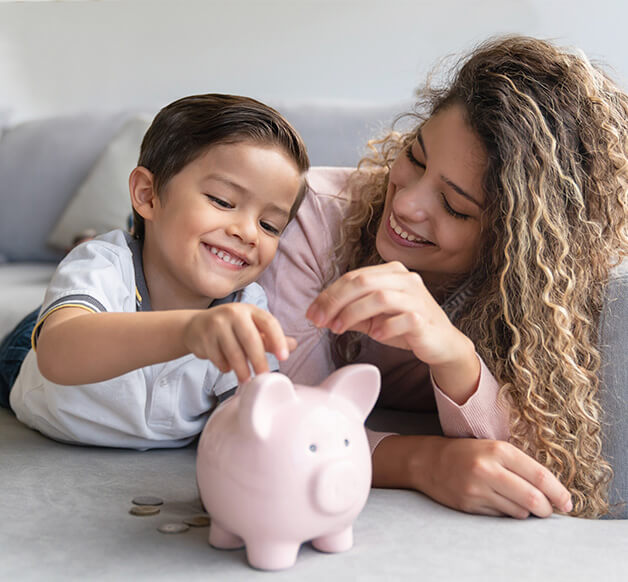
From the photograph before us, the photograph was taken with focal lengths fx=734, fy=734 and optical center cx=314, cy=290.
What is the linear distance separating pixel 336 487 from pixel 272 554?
88 mm

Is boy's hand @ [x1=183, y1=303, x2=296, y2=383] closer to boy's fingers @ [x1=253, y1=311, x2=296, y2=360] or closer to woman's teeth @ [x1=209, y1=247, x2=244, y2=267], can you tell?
boy's fingers @ [x1=253, y1=311, x2=296, y2=360]

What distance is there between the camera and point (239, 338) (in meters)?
0.68

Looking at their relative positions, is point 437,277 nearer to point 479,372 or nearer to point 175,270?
point 479,372

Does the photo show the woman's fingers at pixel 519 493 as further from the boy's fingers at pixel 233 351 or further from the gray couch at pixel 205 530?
the boy's fingers at pixel 233 351

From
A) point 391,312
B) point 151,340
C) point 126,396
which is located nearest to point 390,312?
point 391,312

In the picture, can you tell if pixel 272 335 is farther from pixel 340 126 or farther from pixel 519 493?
pixel 340 126

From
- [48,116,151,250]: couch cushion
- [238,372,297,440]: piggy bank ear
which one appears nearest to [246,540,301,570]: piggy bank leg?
[238,372,297,440]: piggy bank ear

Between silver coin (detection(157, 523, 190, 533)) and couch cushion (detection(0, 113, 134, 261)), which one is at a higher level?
silver coin (detection(157, 523, 190, 533))

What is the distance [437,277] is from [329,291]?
52 centimetres

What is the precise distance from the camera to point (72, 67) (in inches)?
104

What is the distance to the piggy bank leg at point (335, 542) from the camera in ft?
2.34

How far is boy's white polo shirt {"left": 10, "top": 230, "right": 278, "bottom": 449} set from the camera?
1.04 meters

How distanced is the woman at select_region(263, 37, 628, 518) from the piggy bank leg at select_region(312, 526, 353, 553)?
19 centimetres

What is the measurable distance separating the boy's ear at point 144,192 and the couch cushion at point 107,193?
0.91m
